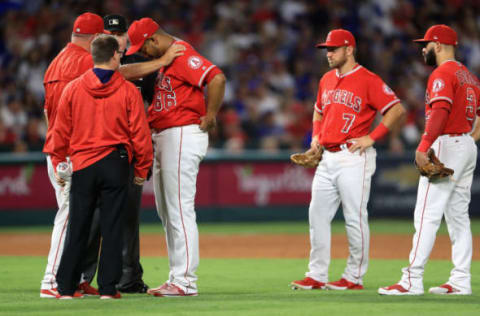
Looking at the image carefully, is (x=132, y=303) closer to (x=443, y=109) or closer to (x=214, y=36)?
(x=443, y=109)

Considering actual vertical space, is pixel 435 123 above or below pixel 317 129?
above

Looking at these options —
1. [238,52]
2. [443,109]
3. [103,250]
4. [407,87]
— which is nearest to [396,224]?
[407,87]

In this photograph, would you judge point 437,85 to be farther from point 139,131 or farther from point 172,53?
point 139,131

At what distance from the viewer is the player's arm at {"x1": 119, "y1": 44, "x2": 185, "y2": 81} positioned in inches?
259

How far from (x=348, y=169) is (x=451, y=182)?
96cm

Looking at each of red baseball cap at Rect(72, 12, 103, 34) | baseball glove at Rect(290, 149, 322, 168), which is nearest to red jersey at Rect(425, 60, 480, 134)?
baseball glove at Rect(290, 149, 322, 168)

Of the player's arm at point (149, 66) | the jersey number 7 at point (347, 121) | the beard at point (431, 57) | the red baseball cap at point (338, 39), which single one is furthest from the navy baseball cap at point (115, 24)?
the beard at point (431, 57)

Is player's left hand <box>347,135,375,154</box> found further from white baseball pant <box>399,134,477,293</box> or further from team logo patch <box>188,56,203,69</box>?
team logo patch <box>188,56,203,69</box>

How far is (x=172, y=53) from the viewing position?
6.69 m

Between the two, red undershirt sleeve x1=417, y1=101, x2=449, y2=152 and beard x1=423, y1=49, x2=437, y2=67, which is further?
beard x1=423, y1=49, x2=437, y2=67

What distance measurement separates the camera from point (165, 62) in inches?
261

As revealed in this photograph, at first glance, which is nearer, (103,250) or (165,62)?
(103,250)

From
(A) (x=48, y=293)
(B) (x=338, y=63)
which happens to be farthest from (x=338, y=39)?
(A) (x=48, y=293)

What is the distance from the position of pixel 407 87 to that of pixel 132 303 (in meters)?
13.4
